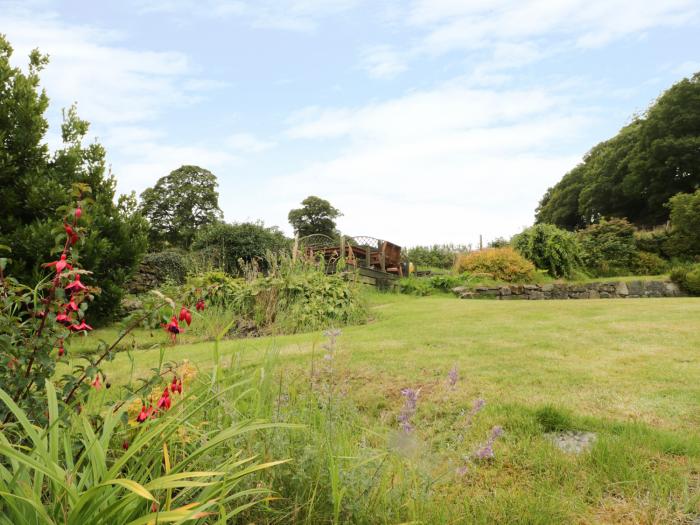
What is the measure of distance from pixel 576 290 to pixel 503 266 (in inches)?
89.8

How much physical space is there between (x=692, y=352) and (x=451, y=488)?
329cm

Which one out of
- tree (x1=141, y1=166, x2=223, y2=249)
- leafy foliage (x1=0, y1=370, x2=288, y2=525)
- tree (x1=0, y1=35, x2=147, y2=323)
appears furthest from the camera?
tree (x1=141, y1=166, x2=223, y2=249)

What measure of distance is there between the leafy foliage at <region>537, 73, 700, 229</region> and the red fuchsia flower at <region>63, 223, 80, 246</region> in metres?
34.1

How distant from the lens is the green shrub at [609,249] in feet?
55.3

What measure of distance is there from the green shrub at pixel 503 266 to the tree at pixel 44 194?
33.9ft

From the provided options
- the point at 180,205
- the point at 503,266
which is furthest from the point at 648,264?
the point at 180,205

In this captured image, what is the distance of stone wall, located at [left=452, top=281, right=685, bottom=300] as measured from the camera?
12.2 m

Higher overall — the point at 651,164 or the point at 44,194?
the point at 651,164

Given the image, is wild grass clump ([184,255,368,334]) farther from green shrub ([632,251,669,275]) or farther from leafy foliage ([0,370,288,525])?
green shrub ([632,251,669,275])

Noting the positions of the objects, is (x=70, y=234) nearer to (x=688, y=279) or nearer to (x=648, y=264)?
(x=688, y=279)

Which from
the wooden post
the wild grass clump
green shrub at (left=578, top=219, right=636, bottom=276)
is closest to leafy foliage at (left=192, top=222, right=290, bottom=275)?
the wooden post

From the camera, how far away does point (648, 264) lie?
17281 mm

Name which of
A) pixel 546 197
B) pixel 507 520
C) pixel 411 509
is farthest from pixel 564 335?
pixel 546 197

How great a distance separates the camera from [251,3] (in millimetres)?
5984
